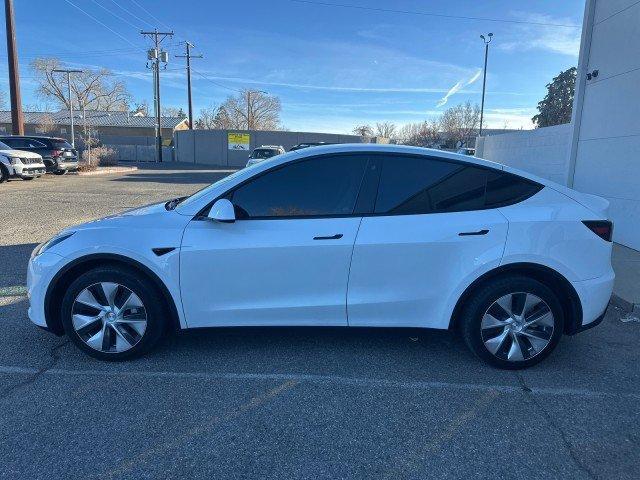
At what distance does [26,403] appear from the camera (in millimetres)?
2963

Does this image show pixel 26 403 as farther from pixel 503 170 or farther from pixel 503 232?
pixel 503 170

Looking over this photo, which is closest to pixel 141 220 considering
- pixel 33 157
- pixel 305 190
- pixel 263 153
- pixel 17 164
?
pixel 305 190

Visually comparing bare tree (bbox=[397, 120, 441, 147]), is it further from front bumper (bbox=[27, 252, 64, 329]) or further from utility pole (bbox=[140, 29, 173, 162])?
front bumper (bbox=[27, 252, 64, 329])

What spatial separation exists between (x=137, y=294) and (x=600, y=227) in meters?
3.44

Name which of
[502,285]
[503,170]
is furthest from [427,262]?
[503,170]

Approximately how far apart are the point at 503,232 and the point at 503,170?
0.53m

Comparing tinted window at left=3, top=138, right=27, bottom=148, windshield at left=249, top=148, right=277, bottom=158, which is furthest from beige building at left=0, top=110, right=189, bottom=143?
windshield at left=249, top=148, right=277, bottom=158

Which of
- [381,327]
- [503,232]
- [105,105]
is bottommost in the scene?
[381,327]

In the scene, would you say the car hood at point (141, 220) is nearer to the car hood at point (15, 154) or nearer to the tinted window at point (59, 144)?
the car hood at point (15, 154)

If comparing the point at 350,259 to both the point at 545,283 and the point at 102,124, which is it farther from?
the point at 102,124

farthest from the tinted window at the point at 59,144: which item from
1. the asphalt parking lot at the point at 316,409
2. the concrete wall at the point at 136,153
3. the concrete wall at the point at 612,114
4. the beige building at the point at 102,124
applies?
the beige building at the point at 102,124

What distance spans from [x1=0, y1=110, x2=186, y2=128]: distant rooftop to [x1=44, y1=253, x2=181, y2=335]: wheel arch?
72.3 metres

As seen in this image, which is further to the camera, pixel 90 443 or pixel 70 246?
pixel 70 246

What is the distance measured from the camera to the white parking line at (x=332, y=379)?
10.5 feet
